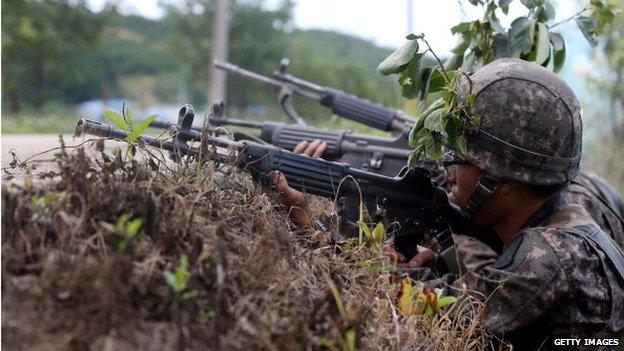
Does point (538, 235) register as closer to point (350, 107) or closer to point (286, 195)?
point (286, 195)

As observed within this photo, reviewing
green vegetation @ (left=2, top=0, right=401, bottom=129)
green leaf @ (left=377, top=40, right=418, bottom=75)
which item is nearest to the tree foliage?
green leaf @ (left=377, top=40, right=418, bottom=75)

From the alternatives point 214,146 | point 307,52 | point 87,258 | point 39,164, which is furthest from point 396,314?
point 307,52

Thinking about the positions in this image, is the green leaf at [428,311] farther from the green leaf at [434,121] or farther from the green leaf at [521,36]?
the green leaf at [521,36]

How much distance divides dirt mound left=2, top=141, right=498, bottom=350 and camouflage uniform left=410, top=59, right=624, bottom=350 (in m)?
0.70

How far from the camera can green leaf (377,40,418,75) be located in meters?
3.08

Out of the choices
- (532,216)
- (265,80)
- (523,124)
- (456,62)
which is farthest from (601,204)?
(265,80)

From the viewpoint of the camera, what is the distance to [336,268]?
2.29 metres

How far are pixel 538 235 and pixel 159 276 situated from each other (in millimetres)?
1729

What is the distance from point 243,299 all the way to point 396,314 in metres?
0.69

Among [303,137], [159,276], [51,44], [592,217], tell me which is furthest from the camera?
[51,44]

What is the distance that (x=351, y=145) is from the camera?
455cm

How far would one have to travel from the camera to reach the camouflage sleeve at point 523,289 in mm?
2791

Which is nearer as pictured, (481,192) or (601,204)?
(481,192)

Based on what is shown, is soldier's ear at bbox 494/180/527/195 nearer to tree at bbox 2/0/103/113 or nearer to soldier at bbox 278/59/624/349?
soldier at bbox 278/59/624/349
